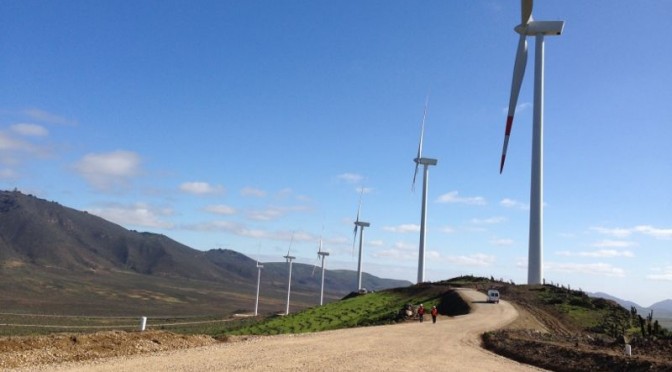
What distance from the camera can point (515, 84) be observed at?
5806 cm

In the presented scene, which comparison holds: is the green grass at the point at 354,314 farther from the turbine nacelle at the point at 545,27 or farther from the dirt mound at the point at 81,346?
the turbine nacelle at the point at 545,27

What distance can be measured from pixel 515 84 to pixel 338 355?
38879 mm

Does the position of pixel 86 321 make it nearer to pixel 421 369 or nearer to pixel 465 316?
pixel 465 316

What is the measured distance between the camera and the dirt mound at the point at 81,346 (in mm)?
23586

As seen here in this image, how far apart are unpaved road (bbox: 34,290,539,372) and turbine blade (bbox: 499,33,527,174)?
21218mm

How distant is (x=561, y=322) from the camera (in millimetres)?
55906

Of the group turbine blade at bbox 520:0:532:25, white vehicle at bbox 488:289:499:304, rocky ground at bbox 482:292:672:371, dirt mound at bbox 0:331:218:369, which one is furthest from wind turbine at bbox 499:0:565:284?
dirt mound at bbox 0:331:218:369

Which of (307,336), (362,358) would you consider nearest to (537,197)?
(307,336)

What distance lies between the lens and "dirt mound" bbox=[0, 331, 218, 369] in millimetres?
23586

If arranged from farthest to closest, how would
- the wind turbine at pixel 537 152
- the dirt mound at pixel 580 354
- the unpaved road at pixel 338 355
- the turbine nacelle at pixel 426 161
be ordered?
the turbine nacelle at pixel 426 161 → the wind turbine at pixel 537 152 → the dirt mound at pixel 580 354 → the unpaved road at pixel 338 355

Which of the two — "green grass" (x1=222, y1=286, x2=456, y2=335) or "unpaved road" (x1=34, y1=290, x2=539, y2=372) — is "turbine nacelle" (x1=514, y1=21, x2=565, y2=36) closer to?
"green grass" (x1=222, y1=286, x2=456, y2=335)

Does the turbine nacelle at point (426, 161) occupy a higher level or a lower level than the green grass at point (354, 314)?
higher

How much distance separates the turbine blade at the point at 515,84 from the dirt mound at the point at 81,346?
3666cm

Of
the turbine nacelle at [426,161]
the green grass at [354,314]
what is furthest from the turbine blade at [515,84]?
the turbine nacelle at [426,161]
